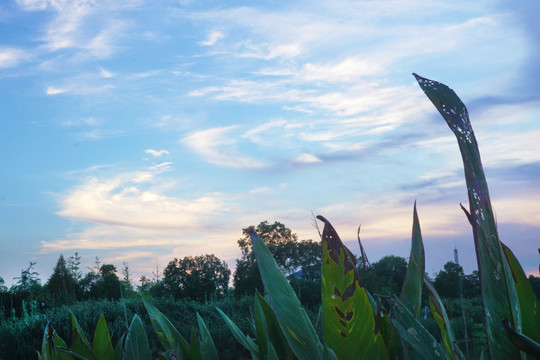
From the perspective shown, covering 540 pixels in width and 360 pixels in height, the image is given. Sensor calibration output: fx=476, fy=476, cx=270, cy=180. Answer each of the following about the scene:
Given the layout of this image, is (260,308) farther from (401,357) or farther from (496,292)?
(496,292)

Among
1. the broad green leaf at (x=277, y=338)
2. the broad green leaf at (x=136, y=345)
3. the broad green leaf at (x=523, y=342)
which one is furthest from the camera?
the broad green leaf at (x=136, y=345)

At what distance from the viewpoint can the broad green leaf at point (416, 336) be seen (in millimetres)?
796

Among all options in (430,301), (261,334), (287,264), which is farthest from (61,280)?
(430,301)

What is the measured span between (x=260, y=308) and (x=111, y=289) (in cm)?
1594

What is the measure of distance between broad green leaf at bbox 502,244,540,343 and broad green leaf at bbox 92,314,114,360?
107 cm

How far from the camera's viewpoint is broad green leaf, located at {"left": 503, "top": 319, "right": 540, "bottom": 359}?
0.65 metres

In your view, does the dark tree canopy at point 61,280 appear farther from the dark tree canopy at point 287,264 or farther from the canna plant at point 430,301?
the canna plant at point 430,301

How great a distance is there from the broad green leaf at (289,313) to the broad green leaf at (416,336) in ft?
0.53

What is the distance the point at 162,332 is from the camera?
1261 millimetres

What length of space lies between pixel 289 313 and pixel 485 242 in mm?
376

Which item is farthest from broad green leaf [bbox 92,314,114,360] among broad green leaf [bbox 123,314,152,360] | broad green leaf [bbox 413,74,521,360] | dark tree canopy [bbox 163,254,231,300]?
dark tree canopy [bbox 163,254,231,300]

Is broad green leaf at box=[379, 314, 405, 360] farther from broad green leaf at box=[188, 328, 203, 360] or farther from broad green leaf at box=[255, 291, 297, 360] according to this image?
broad green leaf at box=[188, 328, 203, 360]

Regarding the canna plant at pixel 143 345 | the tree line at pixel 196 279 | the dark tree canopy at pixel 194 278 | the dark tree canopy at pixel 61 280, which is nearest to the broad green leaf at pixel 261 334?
the canna plant at pixel 143 345

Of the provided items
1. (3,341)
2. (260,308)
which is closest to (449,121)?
(260,308)
